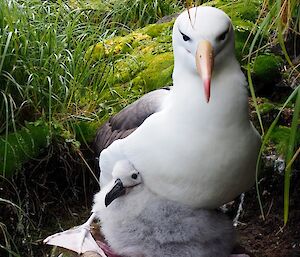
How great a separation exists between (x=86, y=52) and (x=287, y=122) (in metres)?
0.93

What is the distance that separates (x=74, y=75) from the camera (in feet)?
8.75

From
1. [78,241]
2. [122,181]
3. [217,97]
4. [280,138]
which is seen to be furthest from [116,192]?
[280,138]

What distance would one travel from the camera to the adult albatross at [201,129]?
5.80ft

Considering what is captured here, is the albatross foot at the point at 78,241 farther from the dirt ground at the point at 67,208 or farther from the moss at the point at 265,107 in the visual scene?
the moss at the point at 265,107

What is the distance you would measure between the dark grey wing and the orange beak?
0.29 metres

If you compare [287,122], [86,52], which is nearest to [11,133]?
[86,52]

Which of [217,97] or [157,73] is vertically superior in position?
[217,97]

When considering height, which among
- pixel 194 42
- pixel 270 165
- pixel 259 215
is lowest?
pixel 259 215

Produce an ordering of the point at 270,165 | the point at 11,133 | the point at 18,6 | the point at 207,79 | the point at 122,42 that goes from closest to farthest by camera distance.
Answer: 1. the point at 207,79
2. the point at 270,165
3. the point at 11,133
4. the point at 18,6
5. the point at 122,42

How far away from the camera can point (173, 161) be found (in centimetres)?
179

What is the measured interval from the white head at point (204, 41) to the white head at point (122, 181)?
0.30 meters

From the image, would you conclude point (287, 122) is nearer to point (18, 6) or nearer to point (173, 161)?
point (173, 161)

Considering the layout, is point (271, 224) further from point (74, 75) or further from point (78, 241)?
point (74, 75)

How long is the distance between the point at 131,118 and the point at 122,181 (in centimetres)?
25
